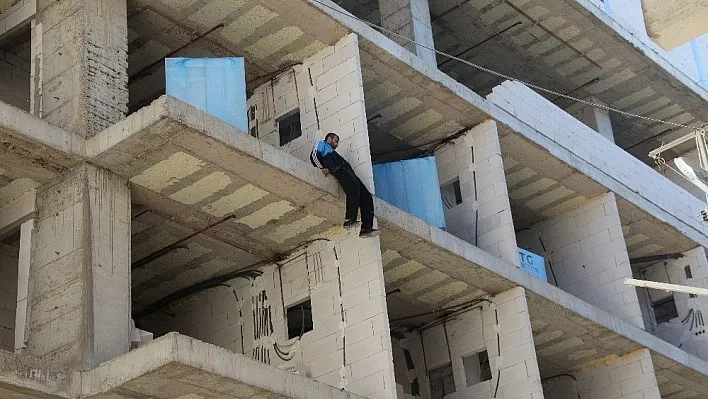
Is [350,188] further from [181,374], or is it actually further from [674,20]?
[674,20]

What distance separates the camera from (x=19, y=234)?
20.3m

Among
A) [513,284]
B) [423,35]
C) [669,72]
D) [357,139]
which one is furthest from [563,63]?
[357,139]

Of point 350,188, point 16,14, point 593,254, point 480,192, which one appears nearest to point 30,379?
point 350,188

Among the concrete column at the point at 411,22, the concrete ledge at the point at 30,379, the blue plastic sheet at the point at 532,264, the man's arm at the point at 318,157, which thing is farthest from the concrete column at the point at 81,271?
the blue plastic sheet at the point at 532,264

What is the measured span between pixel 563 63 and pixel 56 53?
15.5 meters

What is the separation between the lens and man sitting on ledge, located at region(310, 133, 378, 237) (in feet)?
67.0

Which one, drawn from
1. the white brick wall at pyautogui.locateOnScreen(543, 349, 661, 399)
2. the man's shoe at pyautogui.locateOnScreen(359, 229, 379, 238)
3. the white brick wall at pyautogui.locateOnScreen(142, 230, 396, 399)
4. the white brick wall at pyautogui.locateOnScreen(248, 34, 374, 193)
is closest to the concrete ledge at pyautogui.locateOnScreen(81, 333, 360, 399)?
the white brick wall at pyautogui.locateOnScreen(142, 230, 396, 399)

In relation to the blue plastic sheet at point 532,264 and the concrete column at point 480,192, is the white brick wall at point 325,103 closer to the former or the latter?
the concrete column at point 480,192

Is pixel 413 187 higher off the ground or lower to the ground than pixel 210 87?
lower

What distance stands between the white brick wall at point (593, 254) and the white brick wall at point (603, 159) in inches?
35.4

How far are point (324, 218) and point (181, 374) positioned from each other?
5.30 metres

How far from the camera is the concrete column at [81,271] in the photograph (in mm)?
17672

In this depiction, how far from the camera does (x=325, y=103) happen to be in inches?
887

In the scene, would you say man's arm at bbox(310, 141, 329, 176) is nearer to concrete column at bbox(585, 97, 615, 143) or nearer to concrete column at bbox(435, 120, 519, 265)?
concrete column at bbox(435, 120, 519, 265)
